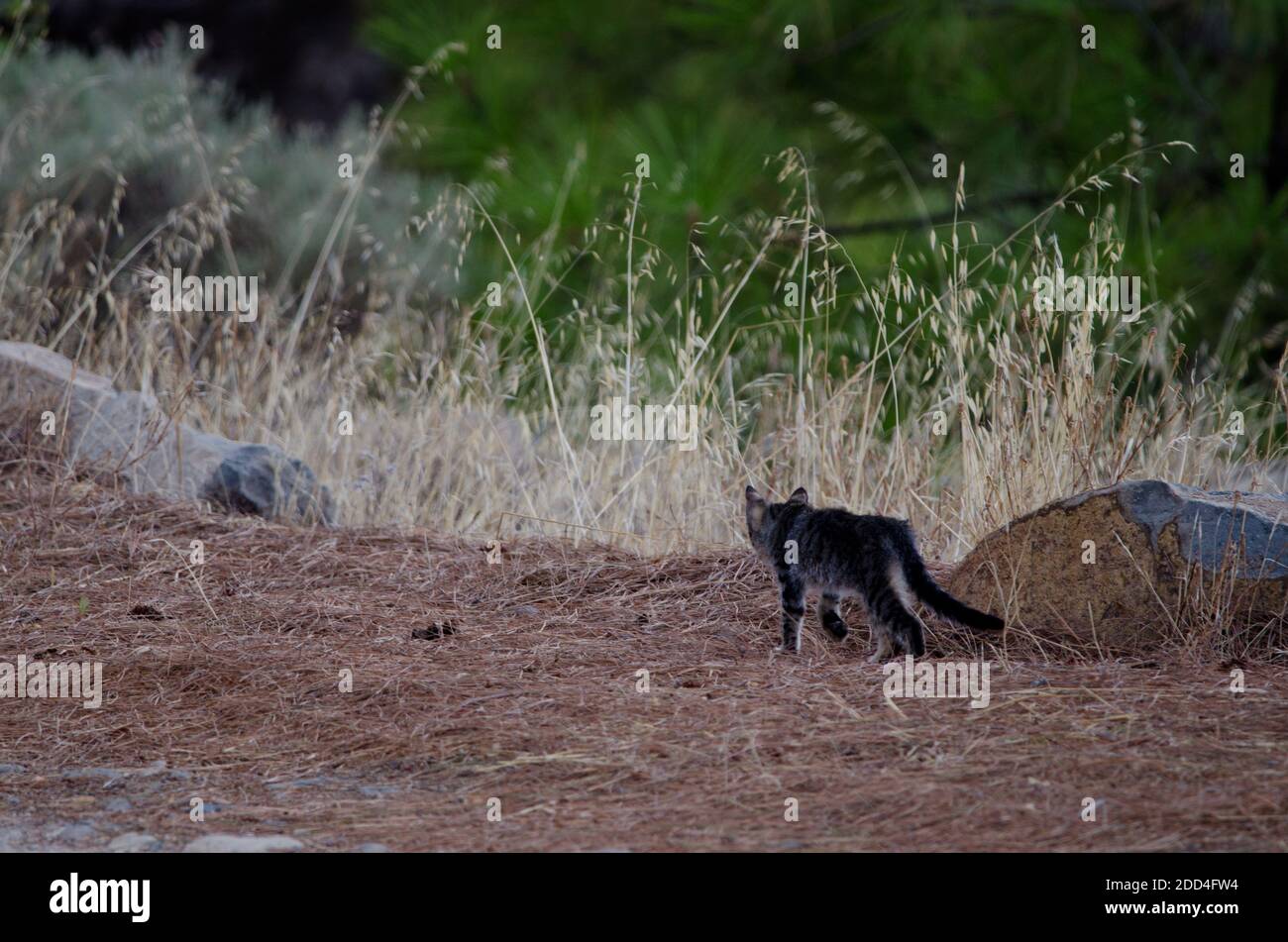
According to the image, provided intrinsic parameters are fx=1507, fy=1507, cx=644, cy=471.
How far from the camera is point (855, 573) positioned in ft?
13.5

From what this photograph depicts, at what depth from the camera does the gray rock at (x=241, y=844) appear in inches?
113

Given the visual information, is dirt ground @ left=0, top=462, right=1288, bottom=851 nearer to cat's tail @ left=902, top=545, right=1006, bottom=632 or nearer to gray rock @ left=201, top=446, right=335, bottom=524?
cat's tail @ left=902, top=545, right=1006, bottom=632

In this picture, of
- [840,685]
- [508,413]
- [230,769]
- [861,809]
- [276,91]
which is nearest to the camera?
[861,809]

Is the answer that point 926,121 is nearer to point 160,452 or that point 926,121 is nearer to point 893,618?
point 160,452

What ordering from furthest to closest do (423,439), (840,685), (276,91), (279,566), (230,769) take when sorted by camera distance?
(276,91) → (423,439) → (279,566) → (840,685) → (230,769)

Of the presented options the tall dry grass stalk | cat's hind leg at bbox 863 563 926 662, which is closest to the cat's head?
cat's hind leg at bbox 863 563 926 662

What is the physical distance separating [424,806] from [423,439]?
144 inches

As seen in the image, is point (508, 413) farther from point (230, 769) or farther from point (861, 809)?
point (861, 809)

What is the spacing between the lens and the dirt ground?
293 cm

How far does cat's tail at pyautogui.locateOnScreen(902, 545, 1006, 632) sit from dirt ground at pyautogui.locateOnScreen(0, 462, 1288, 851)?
6.1 inches

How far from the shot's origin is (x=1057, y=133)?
26.9ft

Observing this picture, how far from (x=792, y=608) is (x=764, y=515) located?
13.4 inches

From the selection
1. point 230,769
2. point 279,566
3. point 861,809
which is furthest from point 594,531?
point 861,809

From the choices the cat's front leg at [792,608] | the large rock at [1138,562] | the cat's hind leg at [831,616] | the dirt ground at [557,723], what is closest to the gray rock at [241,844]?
the dirt ground at [557,723]
